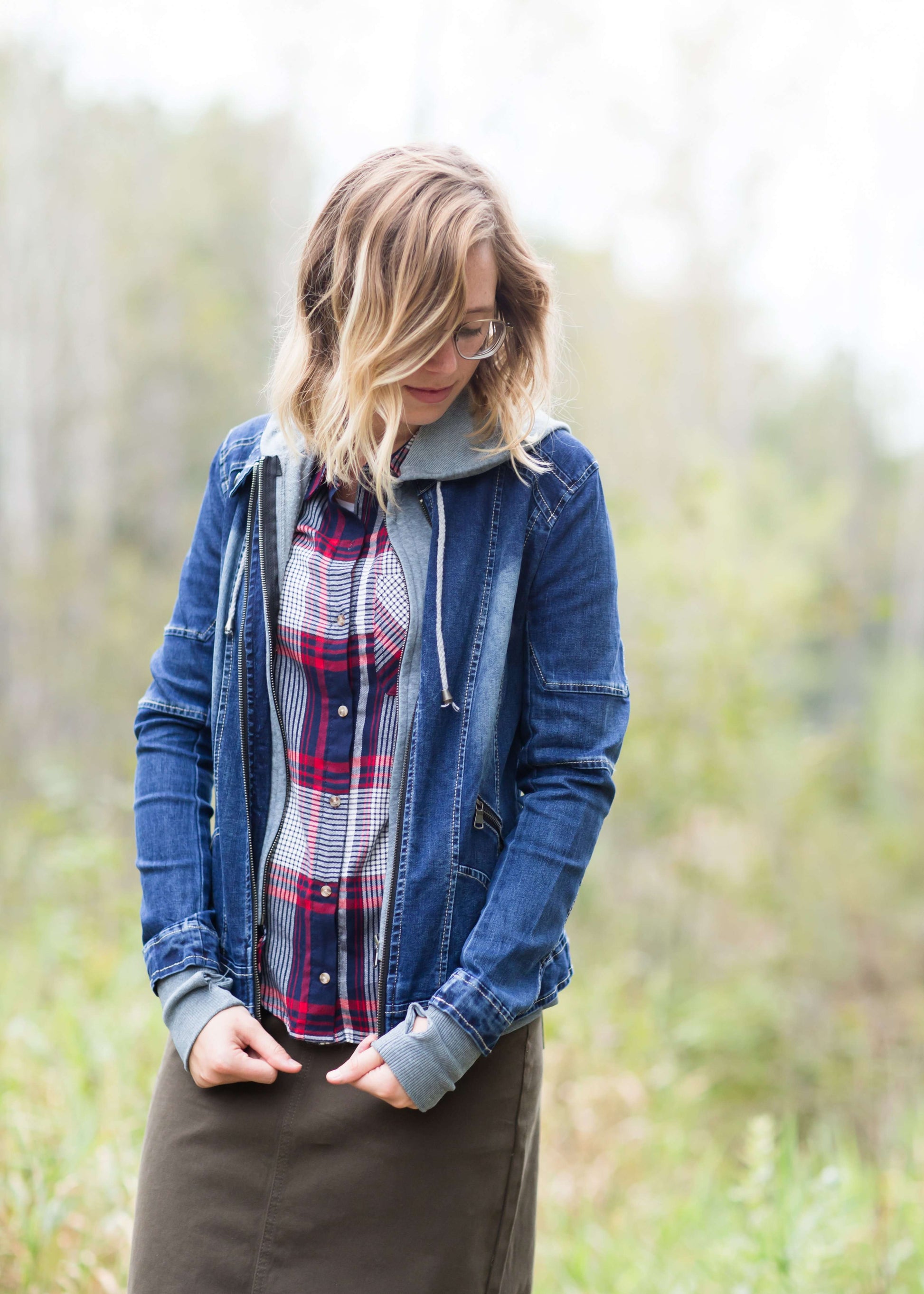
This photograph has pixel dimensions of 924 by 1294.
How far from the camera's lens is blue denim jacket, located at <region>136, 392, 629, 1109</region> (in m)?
1.12

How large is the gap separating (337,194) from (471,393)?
256mm

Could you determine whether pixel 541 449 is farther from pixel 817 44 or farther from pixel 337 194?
pixel 817 44

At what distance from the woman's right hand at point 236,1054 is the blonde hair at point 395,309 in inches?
23.7

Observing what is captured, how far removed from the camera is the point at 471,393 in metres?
1.20

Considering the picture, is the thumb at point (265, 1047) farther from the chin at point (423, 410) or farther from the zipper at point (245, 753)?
the chin at point (423, 410)

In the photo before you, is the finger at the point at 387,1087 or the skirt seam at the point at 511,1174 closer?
the finger at the point at 387,1087

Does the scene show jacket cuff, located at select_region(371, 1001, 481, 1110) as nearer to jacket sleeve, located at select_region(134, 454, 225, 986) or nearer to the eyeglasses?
jacket sleeve, located at select_region(134, 454, 225, 986)

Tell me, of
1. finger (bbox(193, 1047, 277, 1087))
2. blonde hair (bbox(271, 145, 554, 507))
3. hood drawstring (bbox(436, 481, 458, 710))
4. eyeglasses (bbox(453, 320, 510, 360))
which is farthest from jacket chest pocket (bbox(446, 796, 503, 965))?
eyeglasses (bbox(453, 320, 510, 360))

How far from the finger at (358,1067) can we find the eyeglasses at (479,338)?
0.74m

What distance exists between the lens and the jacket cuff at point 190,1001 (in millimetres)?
1130

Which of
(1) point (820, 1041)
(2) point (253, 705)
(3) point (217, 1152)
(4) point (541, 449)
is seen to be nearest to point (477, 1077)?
(3) point (217, 1152)

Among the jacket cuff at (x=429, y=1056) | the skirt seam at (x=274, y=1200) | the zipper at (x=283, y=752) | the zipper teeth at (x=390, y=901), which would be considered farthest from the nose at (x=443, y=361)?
the skirt seam at (x=274, y=1200)

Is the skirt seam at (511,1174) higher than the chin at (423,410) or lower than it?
lower

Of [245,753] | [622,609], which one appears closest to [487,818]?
[245,753]
